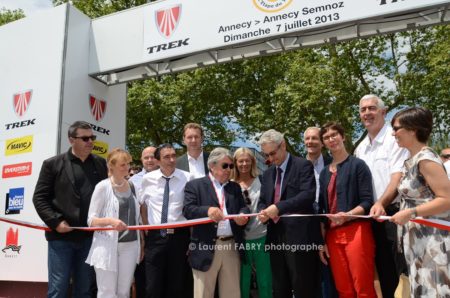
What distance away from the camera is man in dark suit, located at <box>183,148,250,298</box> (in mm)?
4230

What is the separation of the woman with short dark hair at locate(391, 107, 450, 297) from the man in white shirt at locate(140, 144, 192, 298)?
2.24 meters

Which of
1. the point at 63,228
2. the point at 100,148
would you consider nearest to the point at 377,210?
the point at 63,228

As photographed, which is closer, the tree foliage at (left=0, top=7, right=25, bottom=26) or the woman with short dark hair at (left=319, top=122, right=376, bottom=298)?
the woman with short dark hair at (left=319, top=122, right=376, bottom=298)

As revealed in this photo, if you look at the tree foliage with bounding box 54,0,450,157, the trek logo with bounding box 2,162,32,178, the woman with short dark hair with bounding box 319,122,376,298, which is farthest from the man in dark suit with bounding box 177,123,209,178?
the tree foliage with bounding box 54,0,450,157

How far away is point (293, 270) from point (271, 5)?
4251 mm

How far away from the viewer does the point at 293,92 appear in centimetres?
1619

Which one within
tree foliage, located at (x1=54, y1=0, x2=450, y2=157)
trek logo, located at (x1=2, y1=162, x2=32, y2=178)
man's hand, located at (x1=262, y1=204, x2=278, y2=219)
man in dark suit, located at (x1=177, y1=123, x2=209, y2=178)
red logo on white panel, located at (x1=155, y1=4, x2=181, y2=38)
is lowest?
man's hand, located at (x1=262, y1=204, x2=278, y2=219)

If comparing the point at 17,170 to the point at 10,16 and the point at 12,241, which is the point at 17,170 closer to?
the point at 12,241

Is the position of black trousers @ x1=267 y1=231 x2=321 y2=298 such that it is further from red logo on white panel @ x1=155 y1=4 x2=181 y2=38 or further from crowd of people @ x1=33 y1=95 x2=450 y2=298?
red logo on white panel @ x1=155 y1=4 x2=181 y2=38

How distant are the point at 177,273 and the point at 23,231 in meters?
3.76

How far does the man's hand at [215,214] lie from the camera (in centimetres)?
409

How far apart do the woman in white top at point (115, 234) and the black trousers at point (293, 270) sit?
137cm

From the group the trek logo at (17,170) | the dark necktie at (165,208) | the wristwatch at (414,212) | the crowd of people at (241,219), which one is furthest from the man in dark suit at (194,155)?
the trek logo at (17,170)

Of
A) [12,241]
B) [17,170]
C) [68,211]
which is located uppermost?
[17,170]
